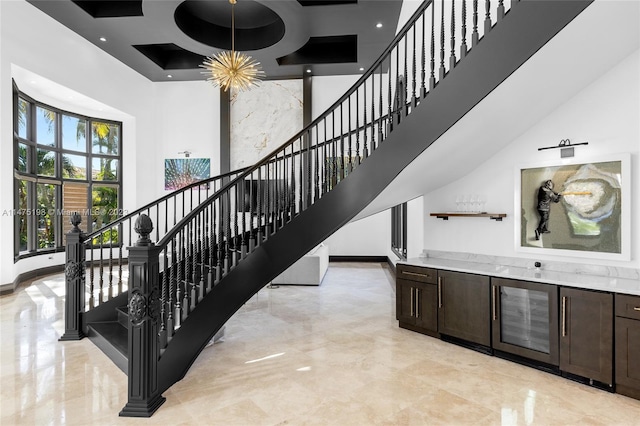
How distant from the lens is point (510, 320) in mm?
3527

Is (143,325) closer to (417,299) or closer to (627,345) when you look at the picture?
(417,299)

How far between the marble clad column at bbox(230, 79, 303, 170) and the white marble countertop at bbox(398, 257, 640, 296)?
6278 millimetres

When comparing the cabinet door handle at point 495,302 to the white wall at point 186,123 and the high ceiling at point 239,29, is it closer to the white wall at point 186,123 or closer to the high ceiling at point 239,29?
the high ceiling at point 239,29

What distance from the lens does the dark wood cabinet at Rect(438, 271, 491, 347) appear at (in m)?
3.70

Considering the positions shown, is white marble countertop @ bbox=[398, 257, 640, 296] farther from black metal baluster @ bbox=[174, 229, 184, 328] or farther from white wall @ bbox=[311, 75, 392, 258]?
white wall @ bbox=[311, 75, 392, 258]

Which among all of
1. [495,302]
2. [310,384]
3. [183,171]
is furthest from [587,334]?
[183,171]

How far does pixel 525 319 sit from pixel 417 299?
1.20 meters

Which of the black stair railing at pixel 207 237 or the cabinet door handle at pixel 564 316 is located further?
the cabinet door handle at pixel 564 316

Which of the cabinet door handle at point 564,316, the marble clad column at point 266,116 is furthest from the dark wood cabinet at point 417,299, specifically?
the marble clad column at point 266,116

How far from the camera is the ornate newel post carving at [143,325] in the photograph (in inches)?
104

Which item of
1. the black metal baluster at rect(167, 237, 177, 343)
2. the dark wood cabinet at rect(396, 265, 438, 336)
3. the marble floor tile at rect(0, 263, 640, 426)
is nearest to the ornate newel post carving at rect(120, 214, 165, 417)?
the marble floor tile at rect(0, 263, 640, 426)

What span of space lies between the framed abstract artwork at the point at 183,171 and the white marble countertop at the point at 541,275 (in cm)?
722

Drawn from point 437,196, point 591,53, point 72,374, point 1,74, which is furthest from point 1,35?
point 591,53

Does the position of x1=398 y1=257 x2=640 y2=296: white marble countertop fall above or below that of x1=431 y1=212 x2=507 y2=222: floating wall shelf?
below
